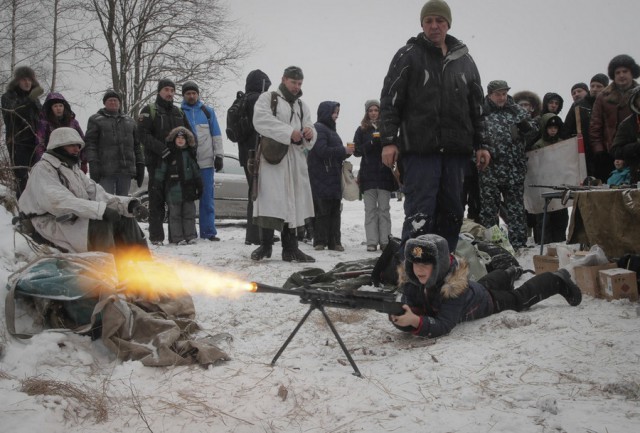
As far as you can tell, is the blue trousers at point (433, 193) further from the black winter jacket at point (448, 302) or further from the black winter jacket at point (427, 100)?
the black winter jacket at point (448, 302)

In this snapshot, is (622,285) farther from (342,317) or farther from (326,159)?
(326,159)

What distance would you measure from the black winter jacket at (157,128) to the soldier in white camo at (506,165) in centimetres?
453

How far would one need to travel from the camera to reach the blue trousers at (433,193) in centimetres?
466

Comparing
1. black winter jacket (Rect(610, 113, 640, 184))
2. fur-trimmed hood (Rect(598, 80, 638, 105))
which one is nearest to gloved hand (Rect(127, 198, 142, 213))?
black winter jacket (Rect(610, 113, 640, 184))

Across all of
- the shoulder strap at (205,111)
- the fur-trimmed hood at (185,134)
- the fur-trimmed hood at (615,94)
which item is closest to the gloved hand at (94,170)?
the fur-trimmed hood at (185,134)

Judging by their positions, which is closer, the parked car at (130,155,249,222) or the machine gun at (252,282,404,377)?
the machine gun at (252,282,404,377)

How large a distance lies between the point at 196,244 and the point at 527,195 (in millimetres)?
4803

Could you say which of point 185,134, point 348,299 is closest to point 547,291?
point 348,299

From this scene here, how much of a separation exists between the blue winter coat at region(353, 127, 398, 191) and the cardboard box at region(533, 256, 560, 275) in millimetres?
2850

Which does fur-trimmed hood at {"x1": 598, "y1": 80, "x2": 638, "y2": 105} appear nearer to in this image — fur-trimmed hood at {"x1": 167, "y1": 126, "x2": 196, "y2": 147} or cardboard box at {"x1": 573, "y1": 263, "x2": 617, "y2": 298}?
cardboard box at {"x1": 573, "y1": 263, "x2": 617, "y2": 298}

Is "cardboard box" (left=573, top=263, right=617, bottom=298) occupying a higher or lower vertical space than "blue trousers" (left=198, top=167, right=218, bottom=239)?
lower

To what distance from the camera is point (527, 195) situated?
25.6ft

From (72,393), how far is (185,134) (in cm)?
590

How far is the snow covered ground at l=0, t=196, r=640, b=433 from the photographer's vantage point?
255 cm
